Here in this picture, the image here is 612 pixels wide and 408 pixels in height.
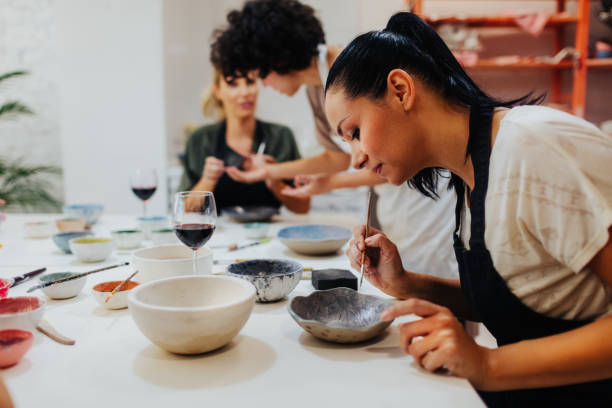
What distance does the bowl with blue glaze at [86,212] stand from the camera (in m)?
2.06

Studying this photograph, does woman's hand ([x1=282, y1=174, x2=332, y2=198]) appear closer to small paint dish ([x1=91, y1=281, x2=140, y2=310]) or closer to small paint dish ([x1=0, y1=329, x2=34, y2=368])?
small paint dish ([x1=91, y1=281, x2=140, y2=310])

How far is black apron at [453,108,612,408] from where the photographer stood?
2.94ft

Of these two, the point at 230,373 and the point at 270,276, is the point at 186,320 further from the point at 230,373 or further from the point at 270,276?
the point at 270,276

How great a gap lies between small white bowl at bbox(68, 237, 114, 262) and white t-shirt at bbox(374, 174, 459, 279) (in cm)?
127

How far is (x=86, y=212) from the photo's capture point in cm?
208

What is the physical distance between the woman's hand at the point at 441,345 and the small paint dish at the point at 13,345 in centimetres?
61

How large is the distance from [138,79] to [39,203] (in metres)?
1.60

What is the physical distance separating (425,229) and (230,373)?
1555mm

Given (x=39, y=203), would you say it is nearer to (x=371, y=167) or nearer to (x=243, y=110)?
(x=243, y=110)

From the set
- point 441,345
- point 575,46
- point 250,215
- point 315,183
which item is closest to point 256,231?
point 250,215

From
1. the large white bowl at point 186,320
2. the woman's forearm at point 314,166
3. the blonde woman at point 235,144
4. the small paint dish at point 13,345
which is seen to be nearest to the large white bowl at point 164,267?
the large white bowl at point 186,320

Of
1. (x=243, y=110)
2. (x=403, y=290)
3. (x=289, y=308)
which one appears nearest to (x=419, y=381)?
(x=289, y=308)

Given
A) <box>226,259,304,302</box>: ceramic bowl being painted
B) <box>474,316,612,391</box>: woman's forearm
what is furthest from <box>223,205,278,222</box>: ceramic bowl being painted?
<box>474,316,612,391</box>: woman's forearm

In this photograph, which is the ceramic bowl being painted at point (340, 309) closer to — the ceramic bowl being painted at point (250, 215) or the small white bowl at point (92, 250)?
the small white bowl at point (92, 250)
